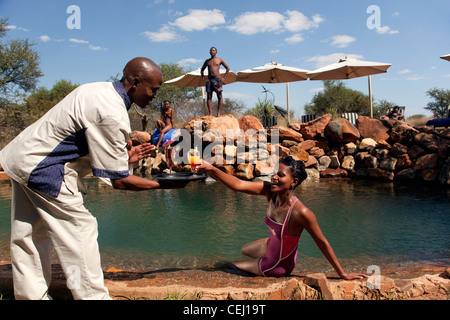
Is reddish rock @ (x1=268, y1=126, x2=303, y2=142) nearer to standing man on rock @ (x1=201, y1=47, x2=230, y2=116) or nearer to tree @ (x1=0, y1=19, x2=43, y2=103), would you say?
standing man on rock @ (x1=201, y1=47, x2=230, y2=116)

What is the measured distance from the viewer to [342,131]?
11.8m

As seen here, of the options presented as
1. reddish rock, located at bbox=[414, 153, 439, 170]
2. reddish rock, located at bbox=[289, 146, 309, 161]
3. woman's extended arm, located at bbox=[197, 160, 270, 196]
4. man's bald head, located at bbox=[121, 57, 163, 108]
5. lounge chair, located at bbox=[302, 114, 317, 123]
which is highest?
lounge chair, located at bbox=[302, 114, 317, 123]

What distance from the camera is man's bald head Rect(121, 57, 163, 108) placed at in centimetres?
219

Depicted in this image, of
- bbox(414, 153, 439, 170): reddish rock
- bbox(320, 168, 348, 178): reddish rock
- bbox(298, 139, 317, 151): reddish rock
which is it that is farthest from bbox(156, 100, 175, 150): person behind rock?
bbox(414, 153, 439, 170): reddish rock

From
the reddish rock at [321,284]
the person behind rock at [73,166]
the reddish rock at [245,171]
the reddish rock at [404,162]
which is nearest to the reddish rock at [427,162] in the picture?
the reddish rock at [404,162]

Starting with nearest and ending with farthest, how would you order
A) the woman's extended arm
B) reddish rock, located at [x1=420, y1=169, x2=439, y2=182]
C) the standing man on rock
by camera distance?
1. the woman's extended arm
2. reddish rock, located at [x1=420, y1=169, x2=439, y2=182]
3. the standing man on rock

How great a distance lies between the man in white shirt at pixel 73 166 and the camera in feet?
6.47

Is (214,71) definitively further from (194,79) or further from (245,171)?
(245,171)

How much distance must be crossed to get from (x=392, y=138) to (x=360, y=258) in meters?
8.26

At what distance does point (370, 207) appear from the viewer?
22.2 ft

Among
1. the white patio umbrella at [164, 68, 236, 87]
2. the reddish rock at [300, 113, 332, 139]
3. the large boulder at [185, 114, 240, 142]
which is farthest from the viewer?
the white patio umbrella at [164, 68, 236, 87]

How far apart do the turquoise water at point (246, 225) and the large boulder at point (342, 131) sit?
3.26m

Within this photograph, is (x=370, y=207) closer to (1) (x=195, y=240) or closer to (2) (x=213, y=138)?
(1) (x=195, y=240)

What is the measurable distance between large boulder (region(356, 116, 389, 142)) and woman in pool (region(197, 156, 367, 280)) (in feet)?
31.8
